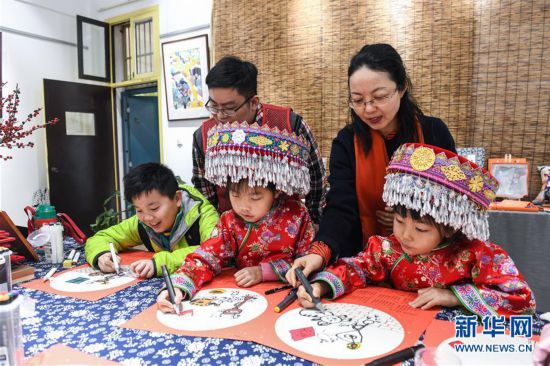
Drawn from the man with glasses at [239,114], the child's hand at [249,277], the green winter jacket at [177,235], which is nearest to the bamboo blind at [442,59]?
the man with glasses at [239,114]

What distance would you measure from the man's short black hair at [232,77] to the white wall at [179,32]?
2.88 metres

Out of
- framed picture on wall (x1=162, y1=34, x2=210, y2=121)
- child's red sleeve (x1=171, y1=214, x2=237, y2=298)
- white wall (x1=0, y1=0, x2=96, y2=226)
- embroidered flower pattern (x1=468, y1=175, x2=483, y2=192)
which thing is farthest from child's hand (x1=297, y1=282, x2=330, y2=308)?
white wall (x1=0, y1=0, x2=96, y2=226)

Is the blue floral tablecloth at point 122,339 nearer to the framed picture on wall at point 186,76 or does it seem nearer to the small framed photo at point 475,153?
the small framed photo at point 475,153

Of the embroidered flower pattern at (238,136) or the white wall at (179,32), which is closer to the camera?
the embroidered flower pattern at (238,136)

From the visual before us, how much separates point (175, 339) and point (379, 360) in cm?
44

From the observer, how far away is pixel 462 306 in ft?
3.35

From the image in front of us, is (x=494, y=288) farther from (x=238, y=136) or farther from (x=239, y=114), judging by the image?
(x=239, y=114)

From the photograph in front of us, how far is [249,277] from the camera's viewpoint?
120cm

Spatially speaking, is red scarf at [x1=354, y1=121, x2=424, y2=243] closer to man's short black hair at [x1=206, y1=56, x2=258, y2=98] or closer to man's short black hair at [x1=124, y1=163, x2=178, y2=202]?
man's short black hair at [x1=206, y1=56, x2=258, y2=98]

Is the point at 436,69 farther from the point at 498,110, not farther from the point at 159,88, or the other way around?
the point at 159,88

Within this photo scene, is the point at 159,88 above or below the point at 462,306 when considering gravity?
above

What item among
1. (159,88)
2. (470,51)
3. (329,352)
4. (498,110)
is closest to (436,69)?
(470,51)

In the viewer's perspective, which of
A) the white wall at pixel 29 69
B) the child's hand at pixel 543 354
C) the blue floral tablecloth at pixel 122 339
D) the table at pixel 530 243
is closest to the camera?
the child's hand at pixel 543 354

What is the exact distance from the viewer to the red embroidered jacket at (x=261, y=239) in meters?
1.34
